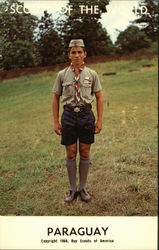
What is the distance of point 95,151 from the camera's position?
5586 millimetres

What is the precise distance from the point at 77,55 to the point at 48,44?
0.82 m

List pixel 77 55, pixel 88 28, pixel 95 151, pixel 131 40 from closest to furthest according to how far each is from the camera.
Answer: pixel 77 55 < pixel 88 28 < pixel 131 40 < pixel 95 151

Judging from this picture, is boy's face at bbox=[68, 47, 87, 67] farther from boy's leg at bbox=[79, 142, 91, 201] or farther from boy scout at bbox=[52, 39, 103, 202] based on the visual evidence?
boy's leg at bbox=[79, 142, 91, 201]

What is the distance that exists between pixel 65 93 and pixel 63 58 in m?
0.58

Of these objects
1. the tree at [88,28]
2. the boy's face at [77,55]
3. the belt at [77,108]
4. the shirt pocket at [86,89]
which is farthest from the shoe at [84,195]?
the tree at [88,28]

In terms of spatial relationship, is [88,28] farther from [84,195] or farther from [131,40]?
[84,195]

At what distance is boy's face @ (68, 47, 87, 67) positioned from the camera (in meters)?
4.07

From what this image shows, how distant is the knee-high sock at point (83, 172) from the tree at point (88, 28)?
48.4 inches

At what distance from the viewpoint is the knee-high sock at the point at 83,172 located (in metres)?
4.49

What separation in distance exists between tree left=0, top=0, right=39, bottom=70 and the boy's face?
69 cm

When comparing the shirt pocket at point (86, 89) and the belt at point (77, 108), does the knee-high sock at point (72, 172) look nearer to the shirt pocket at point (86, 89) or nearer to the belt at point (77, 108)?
the belt at point (77, 108)

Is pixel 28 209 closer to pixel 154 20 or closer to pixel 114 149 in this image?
pixel 114 149

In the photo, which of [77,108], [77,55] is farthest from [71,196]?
[77,55]

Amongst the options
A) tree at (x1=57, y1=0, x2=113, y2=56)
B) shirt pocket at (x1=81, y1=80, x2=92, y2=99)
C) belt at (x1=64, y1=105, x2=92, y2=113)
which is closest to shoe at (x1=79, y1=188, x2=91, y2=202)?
belt at (x1=64, y1=105, x2=92, y2=113)
